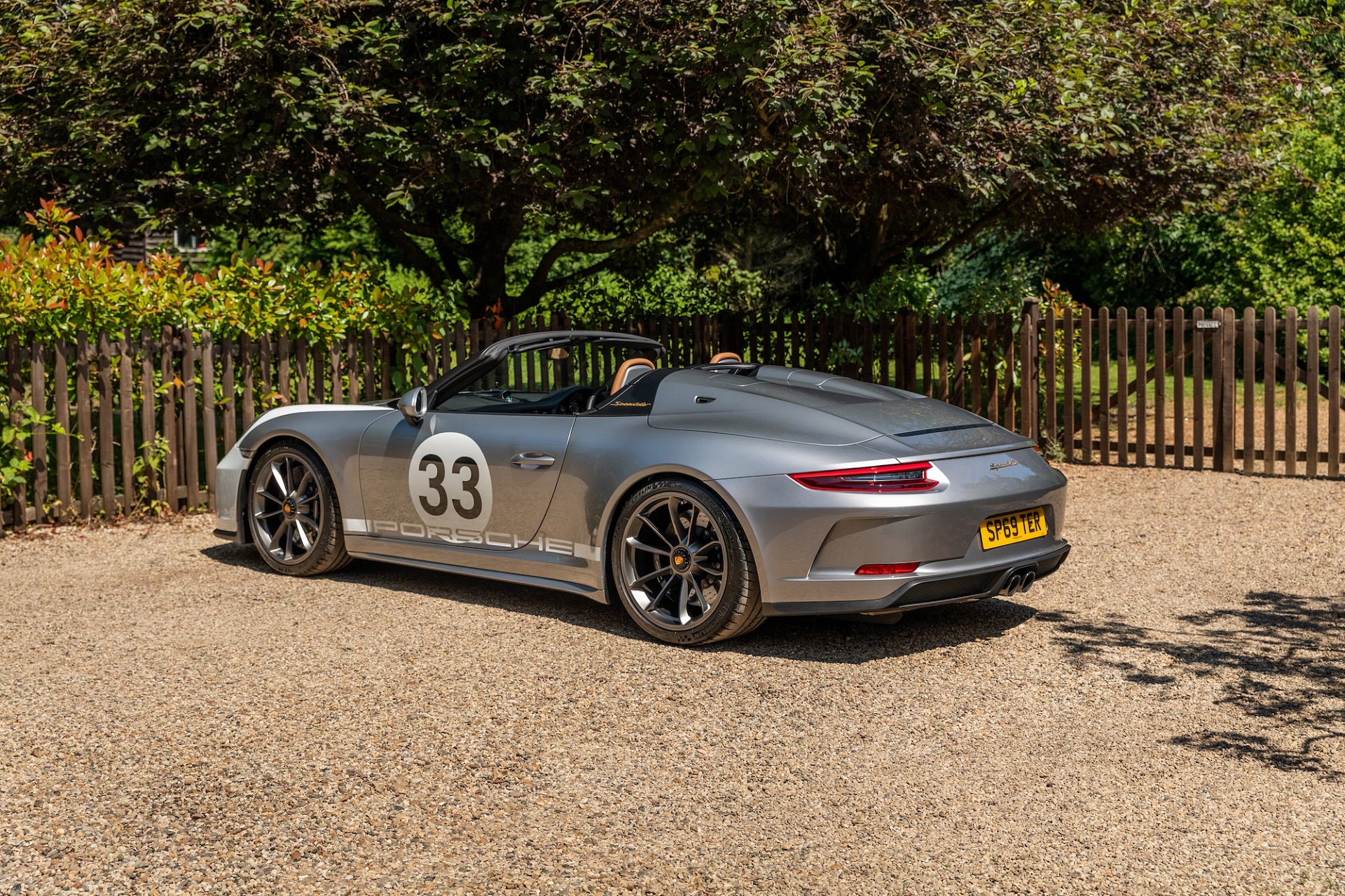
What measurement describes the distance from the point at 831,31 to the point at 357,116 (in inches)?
150

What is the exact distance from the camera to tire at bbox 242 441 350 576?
6.95 metres

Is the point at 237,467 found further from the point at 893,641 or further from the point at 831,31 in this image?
the point at 831,31

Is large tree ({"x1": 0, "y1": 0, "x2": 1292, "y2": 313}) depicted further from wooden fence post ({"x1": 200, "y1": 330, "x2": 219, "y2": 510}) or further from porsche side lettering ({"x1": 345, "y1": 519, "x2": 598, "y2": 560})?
porsche side lettering ({"x1": 345, "y1": 519, "x2": 598, "y2": 560})

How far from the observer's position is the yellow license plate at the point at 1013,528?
5367 millimetres

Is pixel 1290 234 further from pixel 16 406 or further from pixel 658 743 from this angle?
pixel 658 743

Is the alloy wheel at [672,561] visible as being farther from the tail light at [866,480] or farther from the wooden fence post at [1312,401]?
the wooden fence post at [1312,401]

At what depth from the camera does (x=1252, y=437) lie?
1104 centimetres

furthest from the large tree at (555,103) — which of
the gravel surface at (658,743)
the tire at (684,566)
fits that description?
the tire at (684,566)

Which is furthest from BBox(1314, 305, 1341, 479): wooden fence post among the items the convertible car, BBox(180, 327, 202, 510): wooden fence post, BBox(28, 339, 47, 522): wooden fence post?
BBox(28, 339, 47, 522): wooden fence post

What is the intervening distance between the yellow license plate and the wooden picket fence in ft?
18.1

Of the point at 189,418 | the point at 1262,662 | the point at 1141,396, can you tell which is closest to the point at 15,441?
the point at 189,418

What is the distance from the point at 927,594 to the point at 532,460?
2.02m

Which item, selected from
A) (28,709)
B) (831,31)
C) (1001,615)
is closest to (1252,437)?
(831,31)

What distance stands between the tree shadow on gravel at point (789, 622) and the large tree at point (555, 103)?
423 centimetres
